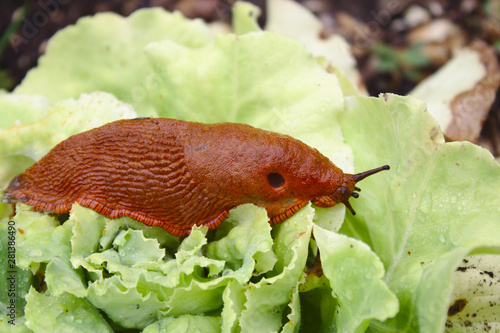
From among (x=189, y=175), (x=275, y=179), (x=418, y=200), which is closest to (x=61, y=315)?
(x=189, y=175)

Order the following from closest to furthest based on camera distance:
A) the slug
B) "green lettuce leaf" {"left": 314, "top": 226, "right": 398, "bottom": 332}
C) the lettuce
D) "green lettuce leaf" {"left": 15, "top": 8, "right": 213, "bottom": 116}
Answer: "green lettuce leaf" {"left": 314, "top": 226, "right": 398, "bottom": 332}
the lettuce
the slug
"green lettuce leaf" {"left": 15, "top": 8, "right": 213, "bottom": 116}

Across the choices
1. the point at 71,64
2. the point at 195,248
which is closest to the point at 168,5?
the point at 71,64

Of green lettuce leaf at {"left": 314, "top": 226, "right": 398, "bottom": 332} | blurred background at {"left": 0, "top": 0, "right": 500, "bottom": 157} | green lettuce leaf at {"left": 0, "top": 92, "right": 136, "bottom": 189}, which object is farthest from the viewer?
blurred background at {"left": 0, "top": 0, "right": 500, "bottom": 157}

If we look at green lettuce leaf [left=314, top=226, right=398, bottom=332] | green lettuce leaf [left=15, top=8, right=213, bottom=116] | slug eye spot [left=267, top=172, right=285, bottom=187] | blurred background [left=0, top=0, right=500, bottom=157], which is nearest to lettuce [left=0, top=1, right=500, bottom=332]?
green lettuce leaf [left=314, top=226, right=398, bottom=332]

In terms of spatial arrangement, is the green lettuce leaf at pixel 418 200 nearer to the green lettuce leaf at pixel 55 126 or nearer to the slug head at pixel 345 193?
the slug head at pixel 345 193

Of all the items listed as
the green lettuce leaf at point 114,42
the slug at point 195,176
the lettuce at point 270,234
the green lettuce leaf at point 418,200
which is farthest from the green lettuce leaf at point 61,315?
the green lettuce leaf at point 114,42

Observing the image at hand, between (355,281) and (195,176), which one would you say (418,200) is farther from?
(195,176)

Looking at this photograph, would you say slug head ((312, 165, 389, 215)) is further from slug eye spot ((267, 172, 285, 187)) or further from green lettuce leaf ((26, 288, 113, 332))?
green lettuce leaf ((26, 288, 113, 332))
